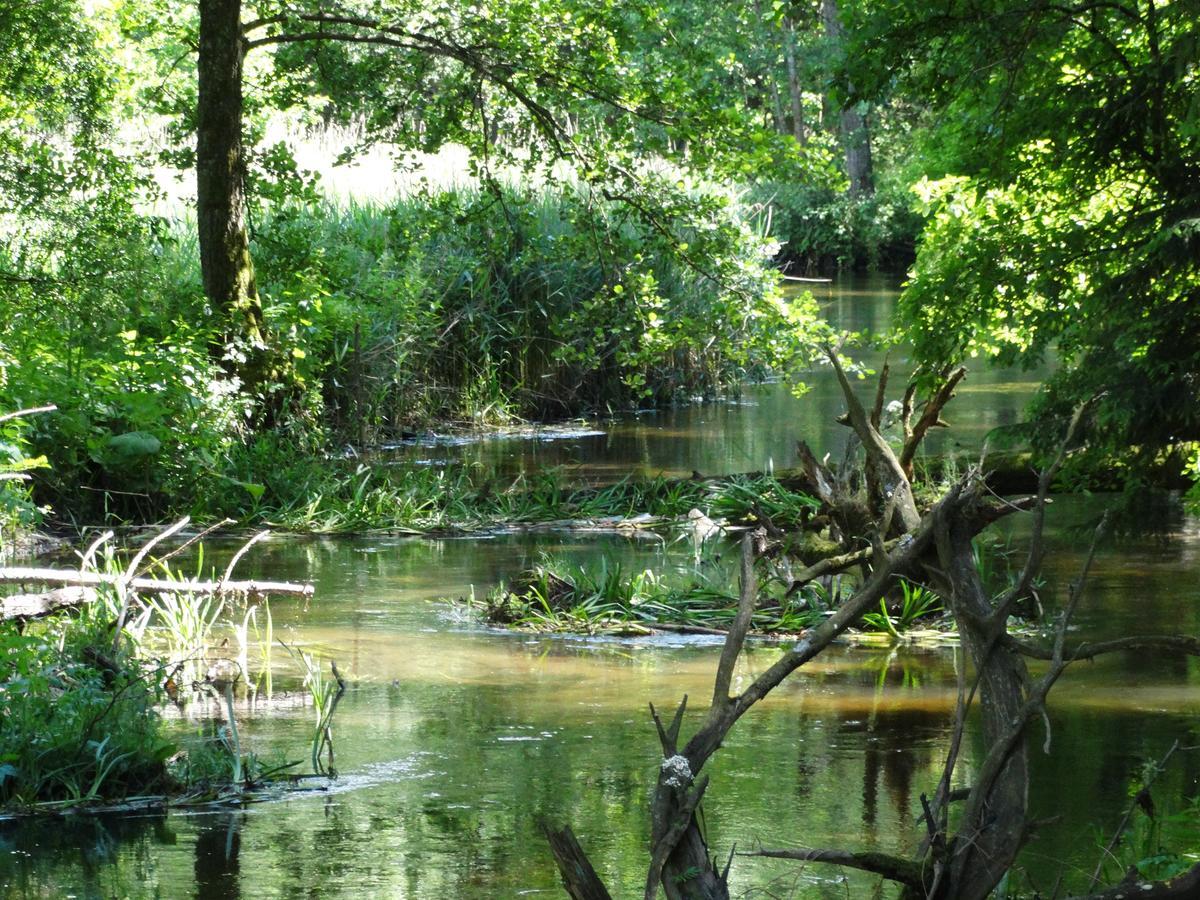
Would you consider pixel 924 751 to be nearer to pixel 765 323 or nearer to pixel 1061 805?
pixel 1061 805

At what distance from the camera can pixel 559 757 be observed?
686 centimetres

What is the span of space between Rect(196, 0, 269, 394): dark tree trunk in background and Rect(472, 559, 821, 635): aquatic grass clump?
15.6 ft

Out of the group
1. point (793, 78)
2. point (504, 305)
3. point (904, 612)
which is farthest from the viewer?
point (793, 78)

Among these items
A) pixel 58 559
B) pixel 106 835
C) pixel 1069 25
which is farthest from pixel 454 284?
pixel 106 835

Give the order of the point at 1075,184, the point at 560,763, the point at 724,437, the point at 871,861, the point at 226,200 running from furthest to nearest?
the point at 724,437 < the point at 226,200 < the point at 1075,184 < the point at 560,763 < the point at 871,861

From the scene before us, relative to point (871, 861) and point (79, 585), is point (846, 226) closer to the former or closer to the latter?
point (79, 585)

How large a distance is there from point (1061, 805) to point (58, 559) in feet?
23.1

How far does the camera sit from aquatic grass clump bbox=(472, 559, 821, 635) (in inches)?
369

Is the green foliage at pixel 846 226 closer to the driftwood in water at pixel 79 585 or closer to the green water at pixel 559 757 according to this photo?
the green water at pixel 559 757

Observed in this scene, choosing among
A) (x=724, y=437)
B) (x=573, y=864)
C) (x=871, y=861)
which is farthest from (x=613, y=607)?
(x=724, y=437)

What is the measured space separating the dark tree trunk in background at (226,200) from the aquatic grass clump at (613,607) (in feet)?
15.6

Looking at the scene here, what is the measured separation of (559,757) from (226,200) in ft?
26.0

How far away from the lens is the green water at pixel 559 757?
552 cm

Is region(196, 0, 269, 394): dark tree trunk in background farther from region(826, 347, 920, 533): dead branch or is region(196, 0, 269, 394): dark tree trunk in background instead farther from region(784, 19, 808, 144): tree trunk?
region(784, 19, 808, 144): tree trunk
